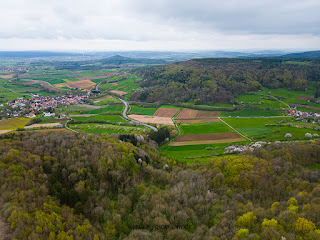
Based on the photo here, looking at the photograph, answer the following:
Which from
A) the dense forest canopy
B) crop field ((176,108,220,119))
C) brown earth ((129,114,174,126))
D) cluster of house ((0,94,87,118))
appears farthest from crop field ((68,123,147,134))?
the dense forest canopy

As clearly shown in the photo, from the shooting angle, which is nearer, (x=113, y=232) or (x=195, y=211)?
(x=113, y=232)

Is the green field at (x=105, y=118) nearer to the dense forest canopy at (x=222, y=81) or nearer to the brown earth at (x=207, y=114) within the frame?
the brown earth at (x=207, y=114)

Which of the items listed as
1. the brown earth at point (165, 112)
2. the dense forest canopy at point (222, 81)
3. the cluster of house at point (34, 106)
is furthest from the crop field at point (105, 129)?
the dense forest canopy at point (222, 81)

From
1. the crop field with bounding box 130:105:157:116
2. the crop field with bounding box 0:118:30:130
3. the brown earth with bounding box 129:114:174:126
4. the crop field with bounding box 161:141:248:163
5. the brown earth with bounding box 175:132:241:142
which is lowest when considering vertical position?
the crop field with bounding box 161:141:248:163

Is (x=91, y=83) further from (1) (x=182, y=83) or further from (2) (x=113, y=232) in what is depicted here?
(2) (x=113, y=232)

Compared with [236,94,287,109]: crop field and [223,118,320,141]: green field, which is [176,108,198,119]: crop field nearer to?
[223,118,320,141]: green field

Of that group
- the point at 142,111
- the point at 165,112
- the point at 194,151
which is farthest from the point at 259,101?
the point at 194,151

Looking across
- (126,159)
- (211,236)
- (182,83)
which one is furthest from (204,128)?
(182,83)
